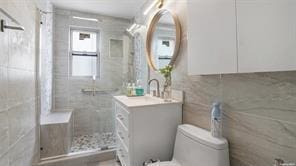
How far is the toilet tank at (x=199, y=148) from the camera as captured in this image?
103 centimetres

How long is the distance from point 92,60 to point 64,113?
3.57 feet

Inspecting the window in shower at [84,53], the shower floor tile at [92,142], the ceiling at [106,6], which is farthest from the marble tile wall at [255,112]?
the window in shower at [84,53]

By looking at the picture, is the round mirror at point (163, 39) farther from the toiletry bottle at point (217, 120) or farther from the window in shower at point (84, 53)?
the window in shower at point (84, 53)

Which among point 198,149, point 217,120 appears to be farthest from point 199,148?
point 217,120

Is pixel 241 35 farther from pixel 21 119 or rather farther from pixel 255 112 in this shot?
pixel 21 119

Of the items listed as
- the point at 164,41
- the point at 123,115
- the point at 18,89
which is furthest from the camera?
the point at 164,41

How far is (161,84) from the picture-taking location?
6.64 ft

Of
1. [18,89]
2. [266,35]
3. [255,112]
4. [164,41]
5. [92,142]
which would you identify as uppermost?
[164,41]

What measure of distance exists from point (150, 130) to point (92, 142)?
5.35ft

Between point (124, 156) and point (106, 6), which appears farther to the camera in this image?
point (106, 6)

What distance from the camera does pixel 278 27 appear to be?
0.67m

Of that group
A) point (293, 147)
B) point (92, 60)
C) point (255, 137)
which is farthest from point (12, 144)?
point (92, 60)

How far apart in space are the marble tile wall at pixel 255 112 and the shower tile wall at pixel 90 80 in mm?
2010

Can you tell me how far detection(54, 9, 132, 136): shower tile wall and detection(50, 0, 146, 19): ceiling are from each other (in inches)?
6.2
